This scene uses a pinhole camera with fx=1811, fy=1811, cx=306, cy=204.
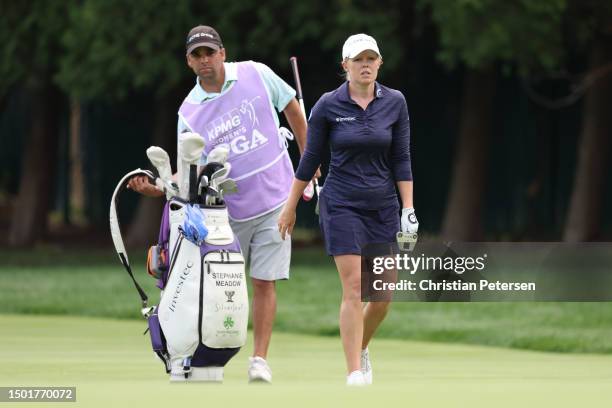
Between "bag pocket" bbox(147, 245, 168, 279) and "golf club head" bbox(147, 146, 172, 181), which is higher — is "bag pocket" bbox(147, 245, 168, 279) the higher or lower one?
the lower one

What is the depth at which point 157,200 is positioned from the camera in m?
28.6

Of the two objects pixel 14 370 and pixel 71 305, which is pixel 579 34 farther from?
pixel 14 370

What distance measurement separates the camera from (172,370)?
9.51 meters

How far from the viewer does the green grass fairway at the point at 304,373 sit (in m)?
8.20

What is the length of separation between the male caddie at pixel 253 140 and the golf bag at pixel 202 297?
1.57 feet

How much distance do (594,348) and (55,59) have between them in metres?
16.0

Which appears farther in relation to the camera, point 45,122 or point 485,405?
point 45,122

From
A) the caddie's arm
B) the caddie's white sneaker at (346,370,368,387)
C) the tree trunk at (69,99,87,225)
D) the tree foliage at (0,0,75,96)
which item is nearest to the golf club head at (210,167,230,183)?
the caddie's arm

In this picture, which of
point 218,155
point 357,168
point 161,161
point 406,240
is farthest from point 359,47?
point 161,161

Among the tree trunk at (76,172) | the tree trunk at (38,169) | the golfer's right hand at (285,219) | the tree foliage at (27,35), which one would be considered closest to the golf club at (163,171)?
the golfer's right hand at (285,219)

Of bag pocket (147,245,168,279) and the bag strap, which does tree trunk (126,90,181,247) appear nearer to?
the bag strap

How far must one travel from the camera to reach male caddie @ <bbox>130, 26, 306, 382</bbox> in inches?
396

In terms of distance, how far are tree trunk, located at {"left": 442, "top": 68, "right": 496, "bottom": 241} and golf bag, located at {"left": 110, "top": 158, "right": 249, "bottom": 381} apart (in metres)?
17.2

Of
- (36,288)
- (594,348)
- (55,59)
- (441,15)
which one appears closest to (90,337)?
(594,348)
